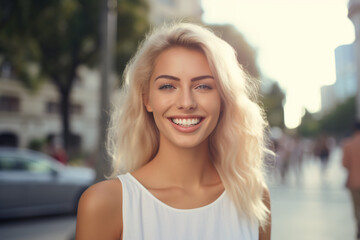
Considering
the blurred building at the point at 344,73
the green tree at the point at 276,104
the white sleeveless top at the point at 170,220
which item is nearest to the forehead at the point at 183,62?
the white sleeveless top at the point at 170,220

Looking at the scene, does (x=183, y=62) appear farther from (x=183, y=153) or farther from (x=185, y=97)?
(x=183, y=153)

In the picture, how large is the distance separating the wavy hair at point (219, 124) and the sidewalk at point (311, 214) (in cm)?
455

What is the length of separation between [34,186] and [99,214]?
23.6 ft

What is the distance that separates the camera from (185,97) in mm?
1640

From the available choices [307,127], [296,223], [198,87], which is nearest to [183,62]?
[198,87]

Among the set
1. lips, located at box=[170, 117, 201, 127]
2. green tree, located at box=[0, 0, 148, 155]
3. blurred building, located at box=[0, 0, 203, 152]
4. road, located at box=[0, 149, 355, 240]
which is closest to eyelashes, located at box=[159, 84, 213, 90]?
lips, located at box=[170, 117, 201, 127]

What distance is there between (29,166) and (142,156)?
278 inches

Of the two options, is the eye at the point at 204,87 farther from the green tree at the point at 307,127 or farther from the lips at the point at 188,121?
the green tree at the point at 307,127

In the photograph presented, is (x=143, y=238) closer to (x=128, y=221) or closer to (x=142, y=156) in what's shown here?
(x=128, y=221)

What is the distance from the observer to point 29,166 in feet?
26.7

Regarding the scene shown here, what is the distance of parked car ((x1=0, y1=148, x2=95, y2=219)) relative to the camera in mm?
7716

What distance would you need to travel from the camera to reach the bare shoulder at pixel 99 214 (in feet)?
4.74

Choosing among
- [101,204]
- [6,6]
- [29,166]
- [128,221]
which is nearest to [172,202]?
[128,221]

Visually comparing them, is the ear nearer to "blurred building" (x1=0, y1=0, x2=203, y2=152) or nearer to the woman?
the woman
